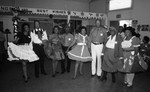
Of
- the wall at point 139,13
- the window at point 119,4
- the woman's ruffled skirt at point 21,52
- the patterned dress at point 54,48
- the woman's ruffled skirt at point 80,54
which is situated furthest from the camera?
the window at point 119,4

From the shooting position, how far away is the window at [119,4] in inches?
362

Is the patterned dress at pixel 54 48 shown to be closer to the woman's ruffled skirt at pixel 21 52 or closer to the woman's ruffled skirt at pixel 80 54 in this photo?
the woman's ruffled skirt at pixel 80 54

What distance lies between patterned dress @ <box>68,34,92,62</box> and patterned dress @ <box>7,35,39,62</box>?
1.14m

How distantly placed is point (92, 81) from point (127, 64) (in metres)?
1.17

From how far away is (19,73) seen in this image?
4742 millimetres

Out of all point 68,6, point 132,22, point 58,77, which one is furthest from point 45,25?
point 58,77

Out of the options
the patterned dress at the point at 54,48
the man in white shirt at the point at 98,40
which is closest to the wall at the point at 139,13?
the man in white shirt at the point at 98,40

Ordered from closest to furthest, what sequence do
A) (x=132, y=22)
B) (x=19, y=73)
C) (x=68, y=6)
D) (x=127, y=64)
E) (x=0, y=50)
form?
(x=127, y=64) → (x=19, y=73) → (x=0, y=50) → (x=132, y=22) → (x=68, y=6)

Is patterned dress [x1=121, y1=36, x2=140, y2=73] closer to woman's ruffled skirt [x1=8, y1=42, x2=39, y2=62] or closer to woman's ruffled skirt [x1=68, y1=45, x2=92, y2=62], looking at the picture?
woman's ruffled skirt [x1=68, y1=45, x2=92, y2=62]

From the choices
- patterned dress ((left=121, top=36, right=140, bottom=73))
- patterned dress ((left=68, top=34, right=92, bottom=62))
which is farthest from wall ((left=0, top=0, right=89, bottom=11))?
patterned dress ((left=121, top=36, right=140, bottom=73))

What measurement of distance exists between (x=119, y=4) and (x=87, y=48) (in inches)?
275

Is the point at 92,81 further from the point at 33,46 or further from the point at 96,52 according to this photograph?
the point at 33,46

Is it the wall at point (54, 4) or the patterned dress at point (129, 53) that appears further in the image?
the wall at point (54, 4)

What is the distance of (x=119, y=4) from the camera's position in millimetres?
9906
